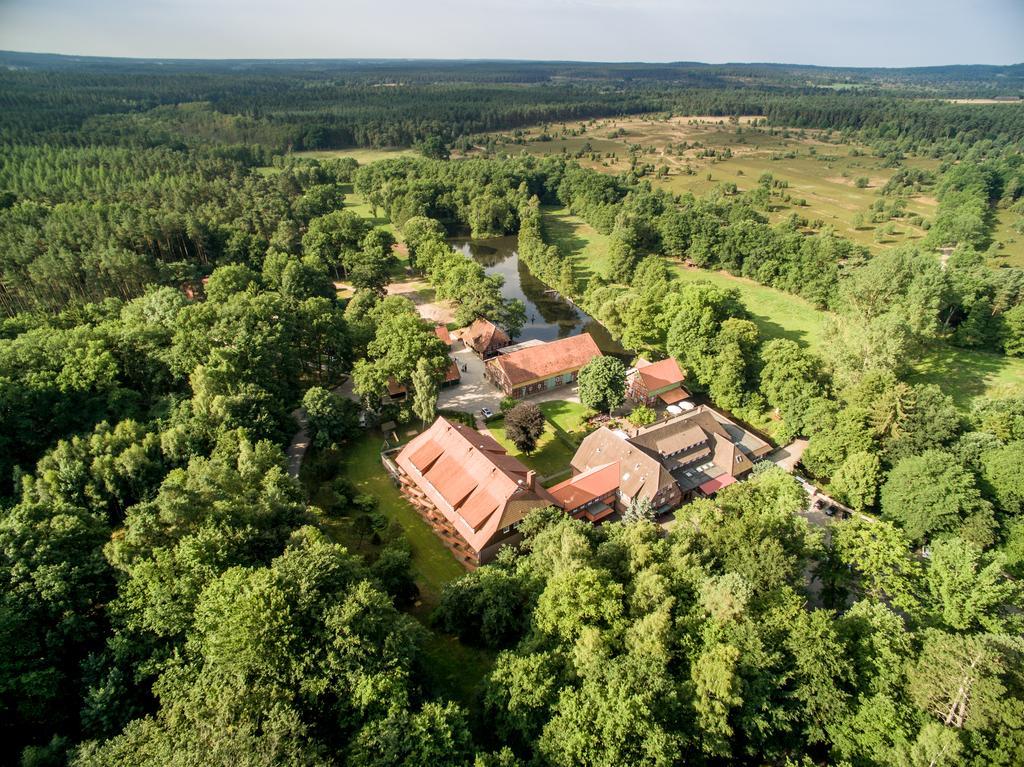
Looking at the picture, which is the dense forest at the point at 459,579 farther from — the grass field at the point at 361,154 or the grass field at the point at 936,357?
the grass field at the point at 361,154

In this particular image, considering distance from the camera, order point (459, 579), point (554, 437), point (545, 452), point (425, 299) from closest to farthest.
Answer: point (459, 579) → point (545, 452) → point (554, 437) → point (425, 299)

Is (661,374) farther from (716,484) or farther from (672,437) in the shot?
(716,484)

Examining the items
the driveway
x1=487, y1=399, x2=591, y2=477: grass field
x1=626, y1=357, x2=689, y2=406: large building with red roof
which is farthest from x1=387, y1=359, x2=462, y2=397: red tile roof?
x1=626, y1=357, x2=689, y2=406: large building with red roof

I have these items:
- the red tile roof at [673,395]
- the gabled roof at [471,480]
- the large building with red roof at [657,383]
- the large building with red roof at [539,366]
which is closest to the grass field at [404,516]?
the gabled roof at [471,480]

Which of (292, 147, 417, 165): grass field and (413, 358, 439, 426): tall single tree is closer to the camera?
(413, 358, 439, 426): tall single tree

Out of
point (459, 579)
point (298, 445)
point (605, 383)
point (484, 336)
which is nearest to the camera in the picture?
point (459, 579)

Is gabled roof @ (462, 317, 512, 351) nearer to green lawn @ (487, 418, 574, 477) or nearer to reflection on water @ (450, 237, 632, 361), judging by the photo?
reflection on water @ (450, 237, 632, 361)

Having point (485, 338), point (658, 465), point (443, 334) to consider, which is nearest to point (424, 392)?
point (485, 338)
